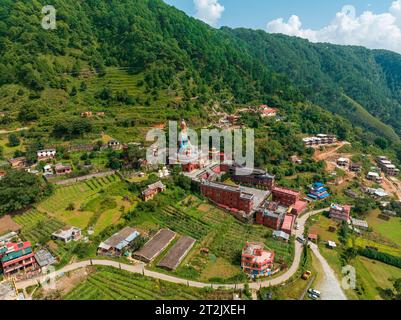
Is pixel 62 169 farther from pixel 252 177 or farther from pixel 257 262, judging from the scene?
pixel 257 262

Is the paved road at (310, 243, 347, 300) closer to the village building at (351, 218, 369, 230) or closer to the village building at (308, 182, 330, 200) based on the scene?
the village building at (351, 218, 369, 230)

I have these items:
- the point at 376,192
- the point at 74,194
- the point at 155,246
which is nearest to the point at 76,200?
the point at 74,194

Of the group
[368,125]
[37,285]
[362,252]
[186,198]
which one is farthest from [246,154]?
[368,125]

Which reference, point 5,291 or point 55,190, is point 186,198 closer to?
point 55,190

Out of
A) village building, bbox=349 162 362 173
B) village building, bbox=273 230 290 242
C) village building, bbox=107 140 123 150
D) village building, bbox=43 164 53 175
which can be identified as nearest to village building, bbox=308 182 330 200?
village building, bbox=349 162 362 173

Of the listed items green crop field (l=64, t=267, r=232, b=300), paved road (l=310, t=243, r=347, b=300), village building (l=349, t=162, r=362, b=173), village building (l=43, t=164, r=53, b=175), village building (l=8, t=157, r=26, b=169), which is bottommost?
paved road (l=310, t=243, r=347, b=300)

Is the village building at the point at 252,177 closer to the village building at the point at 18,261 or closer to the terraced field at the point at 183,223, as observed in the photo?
the terraced field at the point at 183,223
